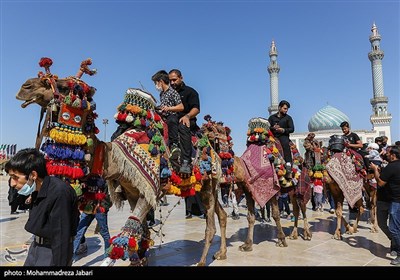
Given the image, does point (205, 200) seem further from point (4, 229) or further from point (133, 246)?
point (4, 229)

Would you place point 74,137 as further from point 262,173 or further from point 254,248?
point 254,248

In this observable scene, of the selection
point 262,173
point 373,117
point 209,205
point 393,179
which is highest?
point 373,117

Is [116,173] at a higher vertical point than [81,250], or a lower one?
higher

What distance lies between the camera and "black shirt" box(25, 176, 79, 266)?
2.37 metres

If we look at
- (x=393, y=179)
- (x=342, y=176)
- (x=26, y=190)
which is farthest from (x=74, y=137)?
(x=342, y=176)

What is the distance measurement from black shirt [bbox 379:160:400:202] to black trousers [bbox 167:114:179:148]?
3.88 m

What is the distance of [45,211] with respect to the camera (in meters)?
2.41

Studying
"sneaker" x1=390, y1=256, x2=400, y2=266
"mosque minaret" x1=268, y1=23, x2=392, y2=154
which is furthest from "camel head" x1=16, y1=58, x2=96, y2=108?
"mosque minaret" x1=268, y1=23, x2=392, y2=154

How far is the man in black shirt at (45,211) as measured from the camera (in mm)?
2381

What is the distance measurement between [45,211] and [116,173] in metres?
1.62

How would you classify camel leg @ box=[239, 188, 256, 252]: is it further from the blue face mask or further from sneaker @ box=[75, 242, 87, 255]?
the blue face mask

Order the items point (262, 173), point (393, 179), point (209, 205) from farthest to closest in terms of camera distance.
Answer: point (262, 173) < point (209, 205) < point (393, 179)
